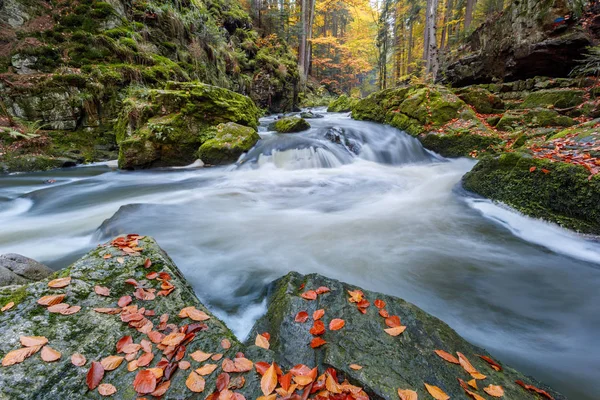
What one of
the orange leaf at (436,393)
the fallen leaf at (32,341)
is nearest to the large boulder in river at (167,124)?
the fallen leaf at (32,341)

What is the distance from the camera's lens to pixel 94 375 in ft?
4.40

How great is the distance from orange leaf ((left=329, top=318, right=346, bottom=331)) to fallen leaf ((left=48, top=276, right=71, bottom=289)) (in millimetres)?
1789

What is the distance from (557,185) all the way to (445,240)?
1.62 metres

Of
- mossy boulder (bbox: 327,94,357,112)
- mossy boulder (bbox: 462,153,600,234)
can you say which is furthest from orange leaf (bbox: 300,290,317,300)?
mossy boulder (bbox: 327,94,357,112)

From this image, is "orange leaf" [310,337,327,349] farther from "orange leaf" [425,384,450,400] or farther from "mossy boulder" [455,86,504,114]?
"mossy boulder" [455,86,504,114]

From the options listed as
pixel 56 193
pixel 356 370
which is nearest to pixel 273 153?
pixel 56 193

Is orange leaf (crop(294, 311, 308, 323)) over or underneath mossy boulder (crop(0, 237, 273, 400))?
underneath

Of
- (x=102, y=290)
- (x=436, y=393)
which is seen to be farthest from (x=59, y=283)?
(x=436, y=393)

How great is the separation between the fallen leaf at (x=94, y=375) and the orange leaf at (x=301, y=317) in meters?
1.11

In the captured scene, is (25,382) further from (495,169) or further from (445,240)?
(495,169)

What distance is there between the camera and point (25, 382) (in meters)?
1.24

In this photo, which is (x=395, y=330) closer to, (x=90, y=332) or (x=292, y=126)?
(x=90, y=332)

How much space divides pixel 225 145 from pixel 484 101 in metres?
9.03

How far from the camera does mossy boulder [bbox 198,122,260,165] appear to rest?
815 cm
